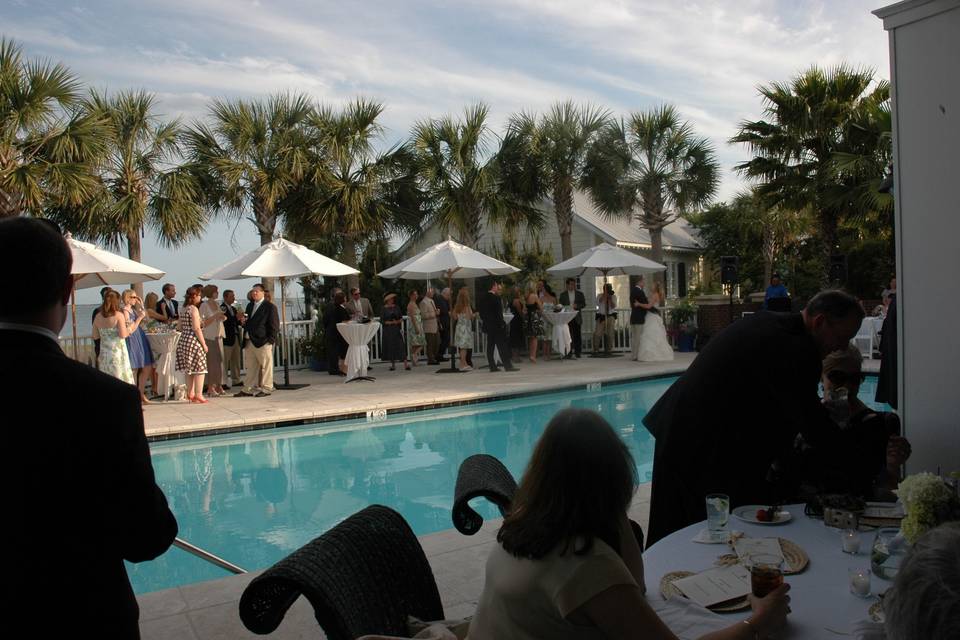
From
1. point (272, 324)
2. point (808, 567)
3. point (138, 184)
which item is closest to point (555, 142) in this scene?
point (138, 184)

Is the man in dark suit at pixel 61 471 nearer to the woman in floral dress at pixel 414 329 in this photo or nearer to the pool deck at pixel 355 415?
the pool deck at pixel 355 415

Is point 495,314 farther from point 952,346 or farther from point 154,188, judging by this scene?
point 952,346

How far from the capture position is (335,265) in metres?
12.8

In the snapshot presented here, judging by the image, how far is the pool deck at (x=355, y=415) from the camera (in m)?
3.36

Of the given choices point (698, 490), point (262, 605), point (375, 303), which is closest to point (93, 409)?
point (262, 605)

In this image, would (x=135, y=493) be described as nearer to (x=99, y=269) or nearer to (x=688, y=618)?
(x=688, y=618)

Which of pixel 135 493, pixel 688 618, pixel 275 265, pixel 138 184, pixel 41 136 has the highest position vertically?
pixel 41 136

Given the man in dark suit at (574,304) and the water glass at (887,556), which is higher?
the man in dark suit at (574,304)

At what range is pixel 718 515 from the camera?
247cm

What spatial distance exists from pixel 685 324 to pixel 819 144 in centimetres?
512

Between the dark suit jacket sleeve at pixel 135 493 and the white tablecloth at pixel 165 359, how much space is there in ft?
33.4

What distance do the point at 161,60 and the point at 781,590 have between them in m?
21.4

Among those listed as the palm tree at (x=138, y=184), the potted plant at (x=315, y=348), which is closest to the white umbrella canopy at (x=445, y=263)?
the potted plant at (x=315, y=348)

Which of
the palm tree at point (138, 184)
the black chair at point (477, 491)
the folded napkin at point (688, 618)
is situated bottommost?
the folded napkin at point (688, 618)
